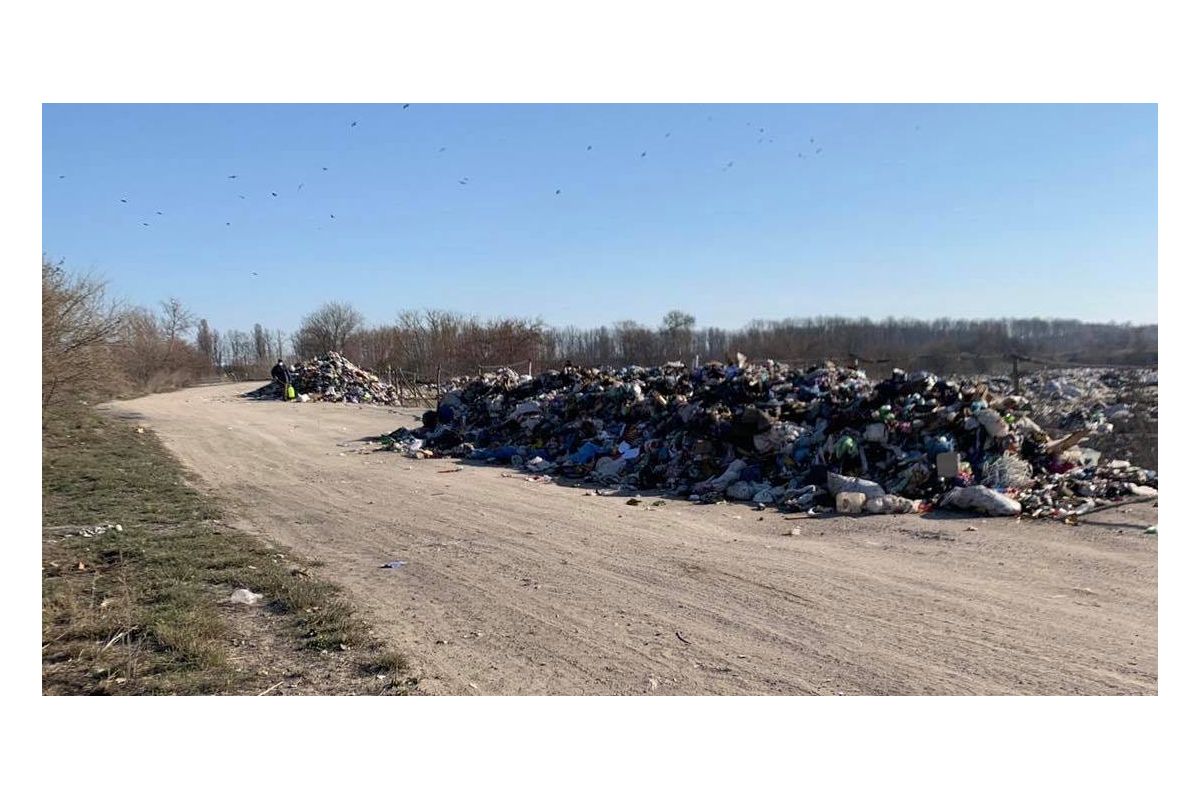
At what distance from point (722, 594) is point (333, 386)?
29355mm

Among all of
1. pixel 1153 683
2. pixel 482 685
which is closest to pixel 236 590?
pixel 482 685

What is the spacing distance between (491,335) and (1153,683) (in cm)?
3507

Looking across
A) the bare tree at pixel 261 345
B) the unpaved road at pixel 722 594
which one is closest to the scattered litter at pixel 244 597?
the unpaved road at pixel 722 594

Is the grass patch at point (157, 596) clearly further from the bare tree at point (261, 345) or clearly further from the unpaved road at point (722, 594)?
the bare tree at point (261, 345)

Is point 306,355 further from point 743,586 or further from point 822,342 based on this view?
point 743,586

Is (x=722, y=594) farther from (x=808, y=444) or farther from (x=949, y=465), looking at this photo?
(x=808, y=444)

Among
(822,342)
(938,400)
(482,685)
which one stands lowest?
(482,685)

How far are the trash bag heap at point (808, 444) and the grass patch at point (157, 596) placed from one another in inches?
210

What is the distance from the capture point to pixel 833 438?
33.6ft

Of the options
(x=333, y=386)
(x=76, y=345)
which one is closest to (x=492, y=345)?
(x=333, y=386)

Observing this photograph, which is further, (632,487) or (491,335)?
(491,335)

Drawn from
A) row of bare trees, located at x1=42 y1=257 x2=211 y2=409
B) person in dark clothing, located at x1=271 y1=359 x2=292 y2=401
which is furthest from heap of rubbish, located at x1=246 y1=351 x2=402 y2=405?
row of bare trees, located at x1=42 y1=257 x2=211 y2=409

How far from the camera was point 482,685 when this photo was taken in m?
4.01

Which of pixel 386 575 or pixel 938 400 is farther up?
pixel 938 400
